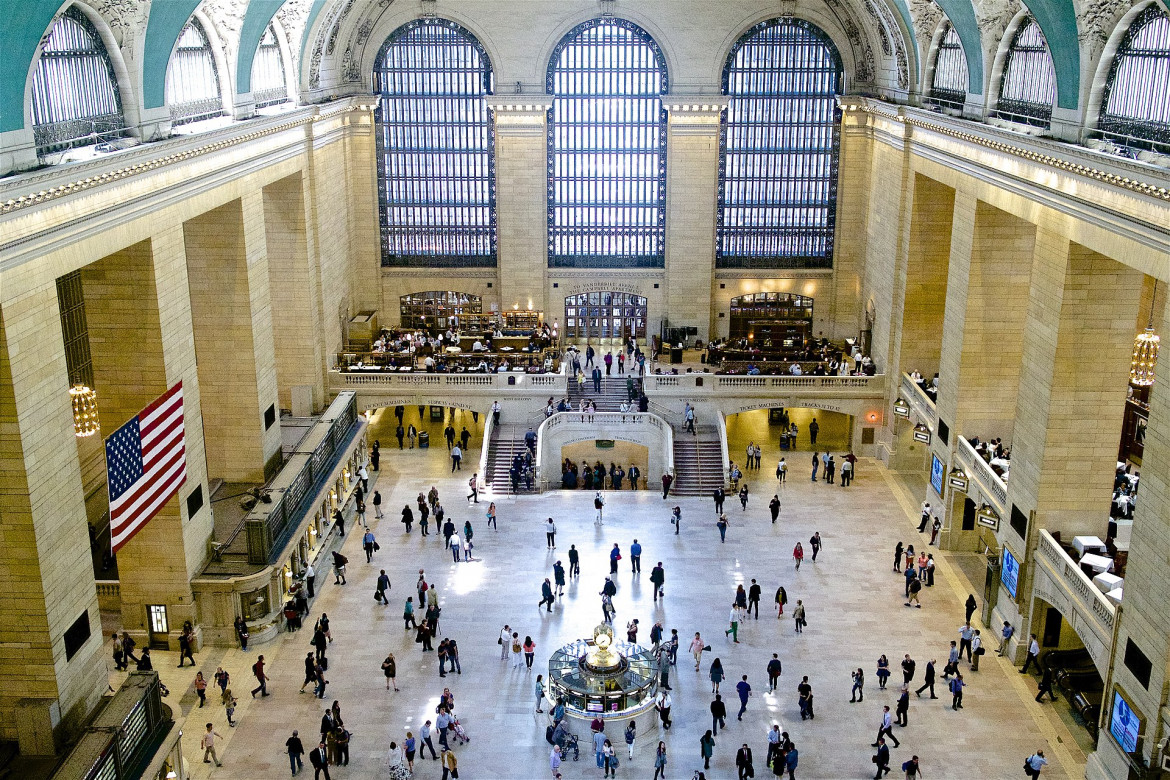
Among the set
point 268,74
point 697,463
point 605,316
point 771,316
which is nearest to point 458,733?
point 697,463

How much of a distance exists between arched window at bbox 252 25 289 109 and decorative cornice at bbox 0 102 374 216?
0.89 m

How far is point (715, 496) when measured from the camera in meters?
36.3

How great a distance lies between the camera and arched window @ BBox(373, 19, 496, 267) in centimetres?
4559

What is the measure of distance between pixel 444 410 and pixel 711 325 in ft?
37.9

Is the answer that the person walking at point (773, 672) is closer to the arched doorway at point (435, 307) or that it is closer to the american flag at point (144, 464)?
the american flag at point (144, 464)

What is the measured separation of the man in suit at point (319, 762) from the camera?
2275 cm

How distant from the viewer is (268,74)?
3581 cm

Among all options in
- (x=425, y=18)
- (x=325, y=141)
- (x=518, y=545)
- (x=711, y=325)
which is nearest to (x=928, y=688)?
(x=518, y=545)

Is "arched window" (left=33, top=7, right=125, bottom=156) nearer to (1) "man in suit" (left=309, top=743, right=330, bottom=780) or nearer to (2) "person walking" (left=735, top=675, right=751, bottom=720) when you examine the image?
(1) "man in suit" (left=309, top=743, right=330, bottom=780)

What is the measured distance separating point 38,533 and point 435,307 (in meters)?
29.1

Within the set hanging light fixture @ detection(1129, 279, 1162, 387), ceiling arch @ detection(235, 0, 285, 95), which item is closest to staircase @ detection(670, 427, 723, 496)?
hanging light fixture @ detection(1129, 279, 1162, 387)

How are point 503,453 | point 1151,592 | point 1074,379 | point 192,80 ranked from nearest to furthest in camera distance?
point 1151,592
point 1074,379
point 192,80
point 503,453

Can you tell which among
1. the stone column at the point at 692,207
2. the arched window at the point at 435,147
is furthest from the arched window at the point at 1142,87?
the arched window at the point at 435,147

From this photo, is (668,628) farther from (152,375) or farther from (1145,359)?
(152,375)
